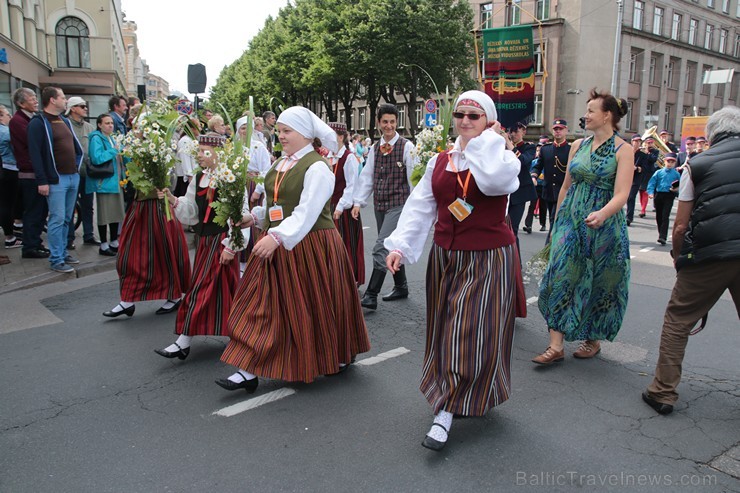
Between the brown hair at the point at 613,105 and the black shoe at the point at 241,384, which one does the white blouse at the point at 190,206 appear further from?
the brown hair at the point at 613,105

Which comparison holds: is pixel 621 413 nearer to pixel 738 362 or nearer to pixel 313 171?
pixel 738 362

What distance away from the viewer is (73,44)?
31938 mm

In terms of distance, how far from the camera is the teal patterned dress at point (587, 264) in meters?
4.51

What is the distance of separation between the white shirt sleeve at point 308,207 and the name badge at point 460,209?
3.21 feet

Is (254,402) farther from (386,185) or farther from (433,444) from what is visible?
(386,185)

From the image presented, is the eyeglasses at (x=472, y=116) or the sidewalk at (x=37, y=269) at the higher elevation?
the eyeglasses at (x=472, y=116)

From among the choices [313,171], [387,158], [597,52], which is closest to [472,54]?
[597,52]

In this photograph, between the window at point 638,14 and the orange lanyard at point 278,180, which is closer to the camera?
the orange lanyard at point 278,180

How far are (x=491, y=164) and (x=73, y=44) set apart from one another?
114 ft

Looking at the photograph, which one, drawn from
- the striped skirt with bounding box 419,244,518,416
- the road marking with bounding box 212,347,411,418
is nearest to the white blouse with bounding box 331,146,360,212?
the road marking with bounding box 212,347,411,418

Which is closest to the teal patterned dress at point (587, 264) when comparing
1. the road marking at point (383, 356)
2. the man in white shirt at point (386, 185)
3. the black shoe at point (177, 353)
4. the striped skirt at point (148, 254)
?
the road marking at point (383, 356)

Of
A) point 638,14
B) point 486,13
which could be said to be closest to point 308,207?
point 486,13

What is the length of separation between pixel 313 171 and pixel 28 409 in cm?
243

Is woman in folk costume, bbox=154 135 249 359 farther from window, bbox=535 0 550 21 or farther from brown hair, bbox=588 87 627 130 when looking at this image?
window, bbox=535 0 550 21
